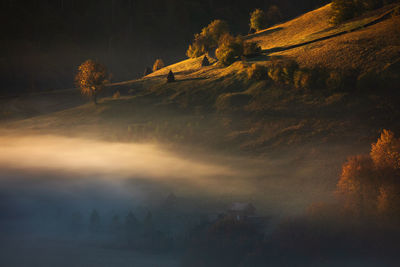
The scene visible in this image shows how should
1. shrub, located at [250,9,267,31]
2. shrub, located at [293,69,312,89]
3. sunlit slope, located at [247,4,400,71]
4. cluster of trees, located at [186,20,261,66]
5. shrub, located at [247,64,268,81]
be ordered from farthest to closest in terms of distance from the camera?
shrub, located at [250,9,267,31], cluster of trees, located at [186,20,261,66], shrub, located at [247,64,268,81], sunlit slope, located at [247,4,400,71], shrub, located at [293,69,312,89]

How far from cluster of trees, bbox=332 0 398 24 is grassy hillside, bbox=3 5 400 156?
12.6 ft

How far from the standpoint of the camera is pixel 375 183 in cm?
2556

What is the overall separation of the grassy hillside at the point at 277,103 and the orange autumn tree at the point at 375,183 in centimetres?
1057

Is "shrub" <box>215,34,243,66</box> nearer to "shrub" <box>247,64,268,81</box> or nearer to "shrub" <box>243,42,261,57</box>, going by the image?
"shrub" <box>243,42,261,57</box>

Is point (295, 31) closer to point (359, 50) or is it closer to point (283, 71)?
point (359, 50)

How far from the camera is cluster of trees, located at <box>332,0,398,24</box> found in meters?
71.0

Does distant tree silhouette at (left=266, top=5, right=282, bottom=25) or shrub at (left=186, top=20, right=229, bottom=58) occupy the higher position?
distant tree silhouette at (left=266, top=5, right=282, bottom=25)

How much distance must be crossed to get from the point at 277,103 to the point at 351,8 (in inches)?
1461

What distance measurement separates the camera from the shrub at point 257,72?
5450 cm

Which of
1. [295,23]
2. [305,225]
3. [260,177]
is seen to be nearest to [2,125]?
[260,177]

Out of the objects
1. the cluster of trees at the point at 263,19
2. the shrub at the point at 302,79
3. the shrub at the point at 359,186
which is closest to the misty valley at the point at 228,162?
the shrub at the point at 359,186

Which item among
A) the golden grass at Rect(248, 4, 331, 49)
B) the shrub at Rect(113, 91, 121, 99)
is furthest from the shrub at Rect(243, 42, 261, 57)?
the shrub at Rect(113, 91, 121, 99)

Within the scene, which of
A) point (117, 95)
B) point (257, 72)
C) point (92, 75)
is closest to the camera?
point (257, 72)

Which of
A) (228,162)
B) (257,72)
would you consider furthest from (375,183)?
(257,72)
